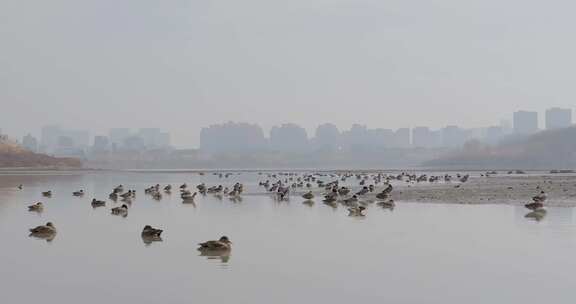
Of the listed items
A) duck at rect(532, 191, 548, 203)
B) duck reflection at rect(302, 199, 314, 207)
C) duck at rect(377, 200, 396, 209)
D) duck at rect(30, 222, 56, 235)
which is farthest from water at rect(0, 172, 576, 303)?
duck reflection at rect(302, 199, 314, 207)

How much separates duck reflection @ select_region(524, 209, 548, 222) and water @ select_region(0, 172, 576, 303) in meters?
0.25

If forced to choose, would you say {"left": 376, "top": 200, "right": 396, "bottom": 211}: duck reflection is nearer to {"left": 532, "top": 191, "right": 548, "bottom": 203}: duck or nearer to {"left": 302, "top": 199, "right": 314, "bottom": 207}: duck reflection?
{"left": 302, "top": 199, "right": 314, "bottom": 207}: duck reflection

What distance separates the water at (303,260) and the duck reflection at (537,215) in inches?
10.0

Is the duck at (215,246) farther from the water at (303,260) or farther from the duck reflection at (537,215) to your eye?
the duck reflection at (537,215)

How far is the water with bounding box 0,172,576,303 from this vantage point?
12.1 metres

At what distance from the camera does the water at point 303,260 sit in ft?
39.7

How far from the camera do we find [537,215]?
25078 mm

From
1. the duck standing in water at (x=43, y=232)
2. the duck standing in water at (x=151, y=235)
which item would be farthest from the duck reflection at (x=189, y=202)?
the duck standing in water at (x=151, y=235)

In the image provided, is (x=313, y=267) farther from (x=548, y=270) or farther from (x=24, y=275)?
(x=24, y=275)

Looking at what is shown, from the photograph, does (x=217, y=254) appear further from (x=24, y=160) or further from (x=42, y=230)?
(x=24, y=160)

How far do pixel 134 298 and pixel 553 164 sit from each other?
130857 mm

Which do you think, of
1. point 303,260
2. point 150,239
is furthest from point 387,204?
point 303,260

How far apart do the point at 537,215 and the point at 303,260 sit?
1263cm

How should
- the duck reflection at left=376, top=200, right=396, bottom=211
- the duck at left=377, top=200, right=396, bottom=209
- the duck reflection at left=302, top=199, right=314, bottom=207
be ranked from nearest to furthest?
1. the duck reflection at left=376, top=200, right=396, bottom=211
2. the duck at left=377, top=200, right=396, bottom=209
3. the duck reflection at left=302, top=199, right=314, bottom=207
